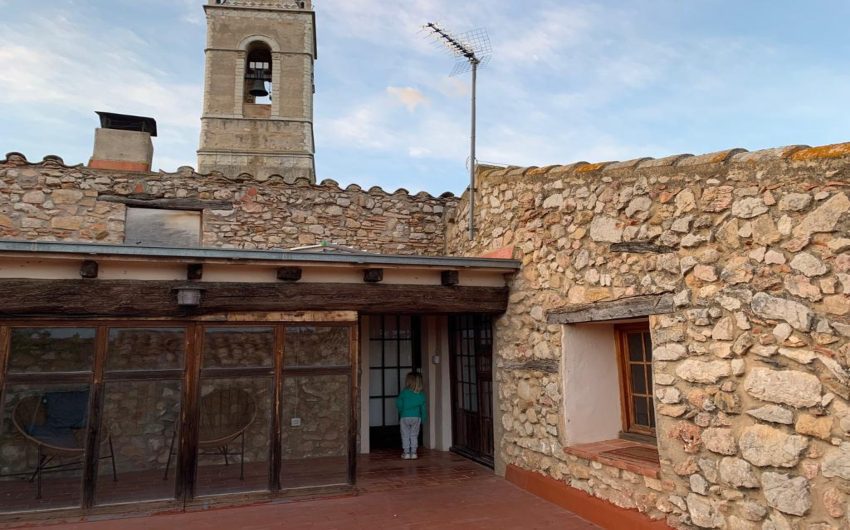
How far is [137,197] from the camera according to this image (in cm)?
779

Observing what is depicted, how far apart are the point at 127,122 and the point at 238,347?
244 inches

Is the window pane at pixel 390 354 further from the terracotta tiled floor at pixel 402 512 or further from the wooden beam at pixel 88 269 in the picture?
the wooden beam at pixel 88 269

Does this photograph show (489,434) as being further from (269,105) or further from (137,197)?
(269,105)

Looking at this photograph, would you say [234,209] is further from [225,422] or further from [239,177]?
[225,422]

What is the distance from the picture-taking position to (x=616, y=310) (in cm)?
488

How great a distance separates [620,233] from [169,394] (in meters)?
4.78

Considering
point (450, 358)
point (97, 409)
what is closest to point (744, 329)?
point (450, 358)

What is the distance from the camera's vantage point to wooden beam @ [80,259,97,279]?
5.09 meters

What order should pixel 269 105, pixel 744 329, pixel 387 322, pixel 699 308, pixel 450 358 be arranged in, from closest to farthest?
pixel 744 329, pixel 699 308, pixel 450 358, pixel 387 322, pixel 269 105

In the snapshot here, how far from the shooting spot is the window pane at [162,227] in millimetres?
7770

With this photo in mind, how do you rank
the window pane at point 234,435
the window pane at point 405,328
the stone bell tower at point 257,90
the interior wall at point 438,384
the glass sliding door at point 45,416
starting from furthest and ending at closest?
the stone bell tower at point 257,90
the window pane at point 405,328
the interior wall at point 438,384
the window pane at point 234,435
the glass sliding door at point 45,416

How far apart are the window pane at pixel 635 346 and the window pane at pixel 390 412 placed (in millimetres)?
4616

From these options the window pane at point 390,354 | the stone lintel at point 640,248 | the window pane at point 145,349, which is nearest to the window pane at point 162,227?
the window pane at point 145,349

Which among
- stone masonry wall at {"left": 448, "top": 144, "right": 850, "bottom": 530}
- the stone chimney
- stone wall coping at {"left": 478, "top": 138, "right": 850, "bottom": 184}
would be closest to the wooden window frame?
stone masonry wall at {"left": 448, "top": 144, "right": 850, "bottom": 530}
